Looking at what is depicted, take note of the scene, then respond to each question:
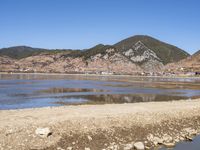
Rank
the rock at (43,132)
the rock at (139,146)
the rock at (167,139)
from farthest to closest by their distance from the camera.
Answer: the rock at (167,139) → the rock at (139,146) → the rock at (43,132)

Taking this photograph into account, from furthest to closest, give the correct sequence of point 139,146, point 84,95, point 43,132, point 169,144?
point 84,95 < point 169,144 < point 139,146 < point 43,132

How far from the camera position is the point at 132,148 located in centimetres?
1883

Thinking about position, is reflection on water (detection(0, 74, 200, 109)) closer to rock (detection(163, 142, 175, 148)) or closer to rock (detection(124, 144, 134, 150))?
rock (detection(124, 144, 134, 150))

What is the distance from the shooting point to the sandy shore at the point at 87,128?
18141mm

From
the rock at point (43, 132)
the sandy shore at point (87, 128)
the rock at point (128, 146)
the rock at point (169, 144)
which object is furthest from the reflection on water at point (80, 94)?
the rock at point (169, 144)

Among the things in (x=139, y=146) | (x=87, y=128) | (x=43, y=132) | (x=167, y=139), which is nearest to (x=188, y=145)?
(x=167, y=139)

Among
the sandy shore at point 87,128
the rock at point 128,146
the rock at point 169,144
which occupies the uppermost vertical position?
the sandy shore at point 87,128

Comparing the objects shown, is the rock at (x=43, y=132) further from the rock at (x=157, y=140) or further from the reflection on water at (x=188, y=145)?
the reflection on water at (x=188, y=145)

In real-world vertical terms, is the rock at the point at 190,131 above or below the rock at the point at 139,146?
below

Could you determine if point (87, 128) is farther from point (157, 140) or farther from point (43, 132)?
point (157, 140)

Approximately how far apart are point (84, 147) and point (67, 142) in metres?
1.16

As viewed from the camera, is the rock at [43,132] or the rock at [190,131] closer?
the rock at [43,132]

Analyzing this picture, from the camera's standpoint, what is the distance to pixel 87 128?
68.5 feet

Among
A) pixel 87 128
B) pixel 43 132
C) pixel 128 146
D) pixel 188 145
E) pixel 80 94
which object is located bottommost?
pixel 188 145
